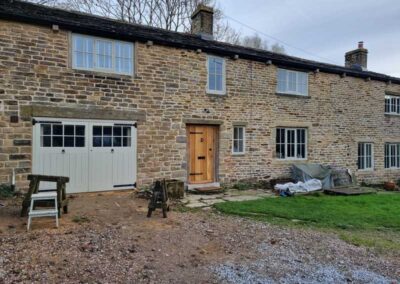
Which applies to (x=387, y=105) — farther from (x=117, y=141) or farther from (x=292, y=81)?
(x=117, y=141)

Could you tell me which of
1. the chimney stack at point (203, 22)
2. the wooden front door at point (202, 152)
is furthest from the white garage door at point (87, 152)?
the chimney stack at point (203, 22)

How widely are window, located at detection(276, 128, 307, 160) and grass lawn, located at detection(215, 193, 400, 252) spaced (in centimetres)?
306

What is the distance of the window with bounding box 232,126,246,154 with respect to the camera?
12.5m

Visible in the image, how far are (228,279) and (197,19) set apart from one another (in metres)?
11.7

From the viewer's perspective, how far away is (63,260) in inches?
176

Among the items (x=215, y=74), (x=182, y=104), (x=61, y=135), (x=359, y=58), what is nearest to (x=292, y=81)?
(x=215, y=74)

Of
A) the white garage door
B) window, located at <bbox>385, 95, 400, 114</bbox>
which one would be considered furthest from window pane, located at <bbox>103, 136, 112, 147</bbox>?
window, located at <bbox>385, 95, 400, 114</bbox>

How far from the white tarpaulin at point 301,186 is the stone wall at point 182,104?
150 cm

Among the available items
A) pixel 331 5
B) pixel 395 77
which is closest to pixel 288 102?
pixel 331 5

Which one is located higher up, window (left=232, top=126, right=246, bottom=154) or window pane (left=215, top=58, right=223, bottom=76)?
window pane (left=215, top=58, right=223, bottom=76)

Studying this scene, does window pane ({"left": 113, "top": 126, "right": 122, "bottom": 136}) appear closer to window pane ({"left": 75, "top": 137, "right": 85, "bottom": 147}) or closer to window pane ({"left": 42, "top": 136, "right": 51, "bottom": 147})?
window pane ({"left": 75, "top": 137, "right": 85, "bottom": 147})

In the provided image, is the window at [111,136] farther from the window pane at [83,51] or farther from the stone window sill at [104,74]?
the window pane at [83,51]

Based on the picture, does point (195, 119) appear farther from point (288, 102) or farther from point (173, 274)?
point (173, 274)

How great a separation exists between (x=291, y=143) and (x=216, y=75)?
4.65 m
